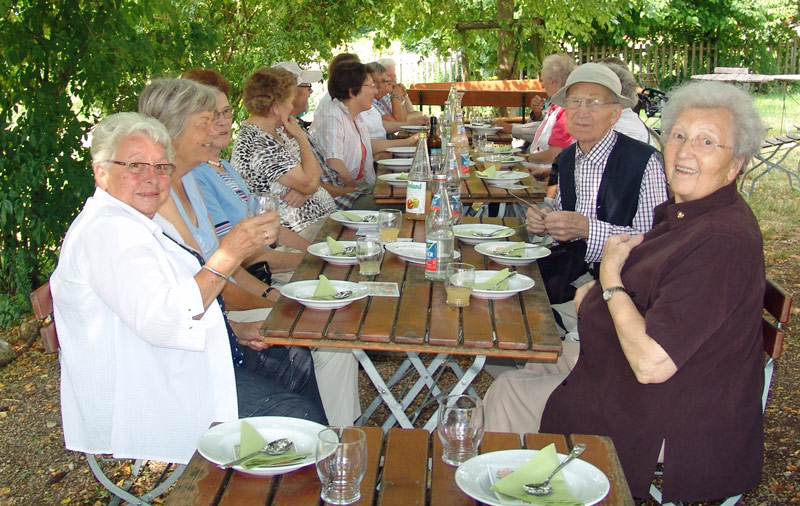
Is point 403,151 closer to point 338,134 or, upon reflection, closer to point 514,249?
point 338,134

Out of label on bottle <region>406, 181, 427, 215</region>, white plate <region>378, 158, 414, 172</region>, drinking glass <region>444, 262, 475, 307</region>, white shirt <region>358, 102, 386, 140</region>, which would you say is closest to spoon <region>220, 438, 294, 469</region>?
drinking glass <region>444, 262, 475, 307</region>

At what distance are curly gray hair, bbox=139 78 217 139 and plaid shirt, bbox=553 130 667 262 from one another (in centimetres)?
164

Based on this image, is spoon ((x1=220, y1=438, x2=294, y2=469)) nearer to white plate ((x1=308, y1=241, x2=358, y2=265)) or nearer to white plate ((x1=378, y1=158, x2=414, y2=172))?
white plate ((x1=308, y1=241, x2=358, y2=265))

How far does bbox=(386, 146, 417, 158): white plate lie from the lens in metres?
6.12

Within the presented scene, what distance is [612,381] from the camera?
2.23 meters

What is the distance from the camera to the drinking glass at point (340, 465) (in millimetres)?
1465

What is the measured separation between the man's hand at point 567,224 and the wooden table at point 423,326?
1.54 feet

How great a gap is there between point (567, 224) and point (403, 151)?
10.1ft

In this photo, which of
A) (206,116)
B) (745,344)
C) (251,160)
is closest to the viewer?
(745,344)

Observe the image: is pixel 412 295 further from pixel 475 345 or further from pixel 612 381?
pixel 612 381

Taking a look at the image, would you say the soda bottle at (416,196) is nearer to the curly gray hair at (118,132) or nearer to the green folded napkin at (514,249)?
the green folded napkin at (514,249)

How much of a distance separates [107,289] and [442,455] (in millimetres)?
1043

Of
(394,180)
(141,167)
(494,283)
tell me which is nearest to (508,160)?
(394,180)

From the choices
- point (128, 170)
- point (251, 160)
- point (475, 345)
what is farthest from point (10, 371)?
point (475, 345)
